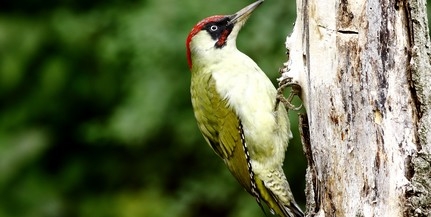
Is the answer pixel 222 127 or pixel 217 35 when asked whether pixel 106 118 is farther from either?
pixel 222 127

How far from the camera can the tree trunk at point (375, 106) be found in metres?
3.54

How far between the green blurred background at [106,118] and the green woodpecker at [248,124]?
1.07 metres

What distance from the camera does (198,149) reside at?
6270 mm

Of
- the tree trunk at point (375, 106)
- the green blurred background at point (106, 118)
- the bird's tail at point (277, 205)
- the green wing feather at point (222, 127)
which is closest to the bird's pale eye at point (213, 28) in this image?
the green wing feather at point (222, 127)

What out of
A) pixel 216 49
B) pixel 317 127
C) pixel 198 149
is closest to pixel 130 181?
Answer: pixel 198 149

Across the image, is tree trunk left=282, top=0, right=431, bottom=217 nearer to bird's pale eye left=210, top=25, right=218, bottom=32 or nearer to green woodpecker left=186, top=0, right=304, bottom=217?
green woodpecker left=186, top=0, right=304, bottom=217

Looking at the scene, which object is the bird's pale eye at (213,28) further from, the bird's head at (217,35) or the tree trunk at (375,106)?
the tree trunk at (375,106)

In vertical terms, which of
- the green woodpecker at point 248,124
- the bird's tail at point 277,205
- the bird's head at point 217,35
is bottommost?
the bird's tail at point 277,205

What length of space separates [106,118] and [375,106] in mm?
3351

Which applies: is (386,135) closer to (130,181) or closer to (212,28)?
(212,28)

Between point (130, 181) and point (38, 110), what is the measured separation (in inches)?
30.7

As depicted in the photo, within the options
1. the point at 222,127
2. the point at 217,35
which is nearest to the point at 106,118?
the point at 217,35

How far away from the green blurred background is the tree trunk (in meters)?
2.24

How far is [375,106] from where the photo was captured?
3584mm
